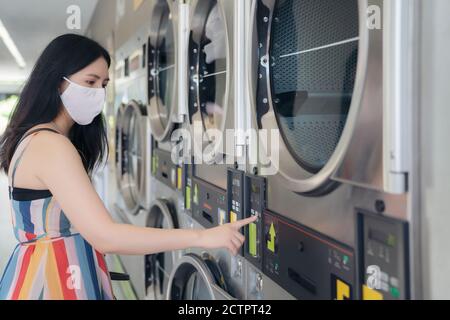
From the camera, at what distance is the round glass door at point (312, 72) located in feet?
3.36

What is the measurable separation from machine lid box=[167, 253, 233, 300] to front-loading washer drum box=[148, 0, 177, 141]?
66 cm

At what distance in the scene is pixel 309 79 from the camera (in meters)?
1.19

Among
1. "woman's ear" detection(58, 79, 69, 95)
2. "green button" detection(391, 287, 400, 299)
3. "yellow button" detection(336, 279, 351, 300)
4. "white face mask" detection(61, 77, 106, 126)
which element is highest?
"woman's ear" detection(58, 79, 69, 95)

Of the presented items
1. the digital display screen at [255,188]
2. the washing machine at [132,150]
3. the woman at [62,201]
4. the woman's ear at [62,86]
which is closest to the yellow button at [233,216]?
the digital display screen at [255,188]

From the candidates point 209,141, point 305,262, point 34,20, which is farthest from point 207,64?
point 34,20

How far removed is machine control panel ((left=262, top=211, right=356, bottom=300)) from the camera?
3.13 ft

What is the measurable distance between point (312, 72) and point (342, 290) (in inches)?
19.3

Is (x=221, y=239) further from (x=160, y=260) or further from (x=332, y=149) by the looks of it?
(x=160, y=260)

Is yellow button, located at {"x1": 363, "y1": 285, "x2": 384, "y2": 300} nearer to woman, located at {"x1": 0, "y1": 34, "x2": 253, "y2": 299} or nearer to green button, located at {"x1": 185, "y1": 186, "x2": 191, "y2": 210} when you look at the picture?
woman, located at {"x1": 0, "y1": 34, "x2": 253, "y2": 299}

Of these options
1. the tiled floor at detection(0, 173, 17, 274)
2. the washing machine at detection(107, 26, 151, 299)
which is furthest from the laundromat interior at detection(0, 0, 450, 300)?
the tiled floor at detection(0, 173, 17, 274)

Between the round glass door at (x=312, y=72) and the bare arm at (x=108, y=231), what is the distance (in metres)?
0.26

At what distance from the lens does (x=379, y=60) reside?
0.81 m
